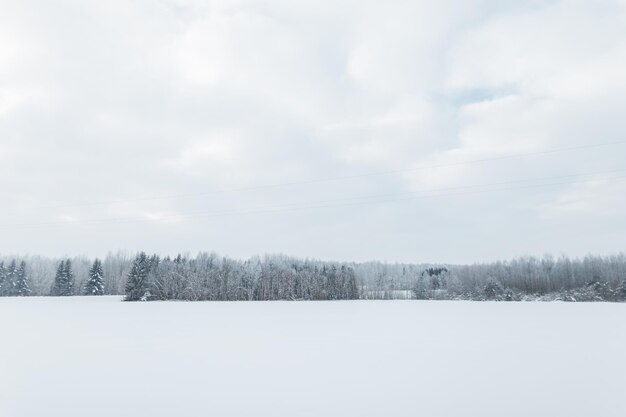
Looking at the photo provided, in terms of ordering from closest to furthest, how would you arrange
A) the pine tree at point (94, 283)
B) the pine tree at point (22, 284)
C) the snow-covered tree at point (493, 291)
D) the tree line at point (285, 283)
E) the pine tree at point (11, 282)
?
1. the tree line at point (285, 283)
2. the snow-covered tree at point (493, 291)
3. the pine tree at point (94, 283)
4. the pine tree at point (11, 282)
5. the pine tree at point (22, 284)

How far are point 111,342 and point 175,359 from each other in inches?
192

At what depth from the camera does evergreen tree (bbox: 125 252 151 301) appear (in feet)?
202

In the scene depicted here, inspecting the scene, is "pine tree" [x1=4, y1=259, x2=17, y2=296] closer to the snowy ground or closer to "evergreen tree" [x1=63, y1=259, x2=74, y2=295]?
"evergreen tree" [x1=63, y1=259, x2=74, y2=295]

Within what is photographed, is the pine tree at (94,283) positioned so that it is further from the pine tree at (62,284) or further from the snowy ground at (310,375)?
the snowy ground at (310,375)

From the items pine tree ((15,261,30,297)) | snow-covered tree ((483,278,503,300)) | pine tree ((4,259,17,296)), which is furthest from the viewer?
pine tree ((15,261,30,297))

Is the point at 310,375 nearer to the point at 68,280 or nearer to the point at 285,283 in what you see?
the point at 285,283

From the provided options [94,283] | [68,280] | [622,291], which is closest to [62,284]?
[68,280]

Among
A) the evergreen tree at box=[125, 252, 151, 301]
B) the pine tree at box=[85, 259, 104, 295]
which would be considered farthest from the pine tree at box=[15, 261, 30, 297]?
the evergreen tree at box=[125, 252, 151, 301]

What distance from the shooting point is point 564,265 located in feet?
255

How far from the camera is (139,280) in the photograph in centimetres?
6219

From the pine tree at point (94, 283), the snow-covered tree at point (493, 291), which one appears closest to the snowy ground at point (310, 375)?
the snow-covered tree at point (493, 291)

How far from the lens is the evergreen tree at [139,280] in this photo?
61503 millimetres

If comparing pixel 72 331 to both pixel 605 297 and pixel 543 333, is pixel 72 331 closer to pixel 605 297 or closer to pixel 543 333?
pixel 543 333

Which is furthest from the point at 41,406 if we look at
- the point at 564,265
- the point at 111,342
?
the point at 564,265
